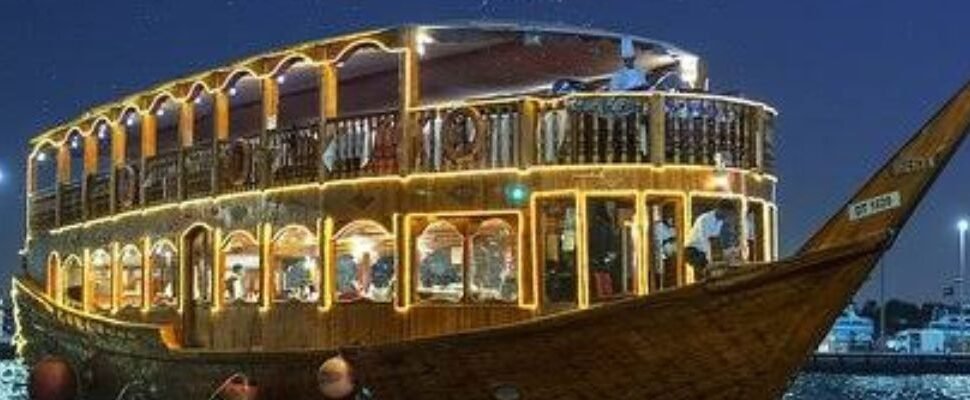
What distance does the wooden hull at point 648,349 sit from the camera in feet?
39.8

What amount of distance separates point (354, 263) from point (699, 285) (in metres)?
7.59

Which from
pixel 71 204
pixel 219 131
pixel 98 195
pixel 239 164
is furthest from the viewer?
pixel 71 204

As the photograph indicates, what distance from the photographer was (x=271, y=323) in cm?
1666

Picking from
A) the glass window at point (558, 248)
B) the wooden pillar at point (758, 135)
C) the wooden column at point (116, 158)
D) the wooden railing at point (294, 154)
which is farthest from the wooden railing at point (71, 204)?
the wooden pillar at point (758, 135)

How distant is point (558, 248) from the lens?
14.9m

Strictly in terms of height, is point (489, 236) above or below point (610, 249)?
above

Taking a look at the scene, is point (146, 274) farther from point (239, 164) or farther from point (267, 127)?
point (267, 127)

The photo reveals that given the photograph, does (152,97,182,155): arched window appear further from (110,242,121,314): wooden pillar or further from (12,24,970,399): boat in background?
(110,242,121,314): wooden pillar

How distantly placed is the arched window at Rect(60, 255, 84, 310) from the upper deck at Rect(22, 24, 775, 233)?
1708mm

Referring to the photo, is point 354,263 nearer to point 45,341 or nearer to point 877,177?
point 45,341

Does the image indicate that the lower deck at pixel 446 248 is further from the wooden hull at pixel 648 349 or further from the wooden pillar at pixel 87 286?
the wooden pillar at pixel 87 286

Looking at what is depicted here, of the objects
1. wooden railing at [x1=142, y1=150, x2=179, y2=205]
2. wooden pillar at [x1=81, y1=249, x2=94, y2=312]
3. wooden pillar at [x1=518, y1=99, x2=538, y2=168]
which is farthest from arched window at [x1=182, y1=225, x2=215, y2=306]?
wooden pillar at [x1=518, y1=99, x2=538, y2=168]

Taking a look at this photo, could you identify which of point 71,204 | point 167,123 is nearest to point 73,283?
point 71,204

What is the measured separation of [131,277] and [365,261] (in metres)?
5.73
